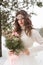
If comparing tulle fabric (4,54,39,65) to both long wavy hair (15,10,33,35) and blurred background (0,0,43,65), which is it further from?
long wavy hair (15,10,33,35)

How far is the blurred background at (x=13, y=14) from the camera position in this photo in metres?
1.44

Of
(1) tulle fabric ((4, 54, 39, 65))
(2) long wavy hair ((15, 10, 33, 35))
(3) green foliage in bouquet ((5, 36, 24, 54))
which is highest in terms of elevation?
(2) long wavy hair ((15, 10, 33, 35))

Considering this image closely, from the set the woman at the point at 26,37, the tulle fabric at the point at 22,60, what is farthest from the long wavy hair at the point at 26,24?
the tulle fabric at the point at 22,60

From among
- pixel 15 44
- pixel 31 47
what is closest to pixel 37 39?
pixel 31 47

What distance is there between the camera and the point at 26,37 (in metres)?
1.44

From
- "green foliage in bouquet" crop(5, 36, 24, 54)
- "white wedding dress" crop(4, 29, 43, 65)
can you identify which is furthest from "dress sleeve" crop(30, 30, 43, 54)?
"green foliage in bouquet" crop(5, 36, 24, 54)

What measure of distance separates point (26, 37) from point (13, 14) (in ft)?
0.75

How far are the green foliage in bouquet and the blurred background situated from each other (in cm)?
4

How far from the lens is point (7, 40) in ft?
4.74

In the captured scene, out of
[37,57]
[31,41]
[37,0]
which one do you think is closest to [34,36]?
[31,41]

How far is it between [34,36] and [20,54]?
0.20 meters

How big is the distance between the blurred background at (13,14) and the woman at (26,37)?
4 cm

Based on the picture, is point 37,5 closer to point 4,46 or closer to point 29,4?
point 29,4

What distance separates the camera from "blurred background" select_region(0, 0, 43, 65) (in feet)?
4.71
